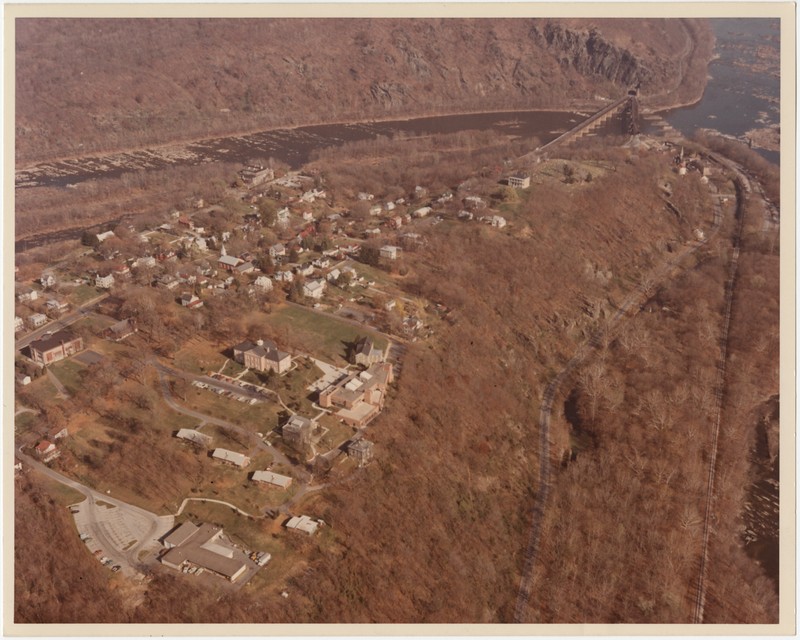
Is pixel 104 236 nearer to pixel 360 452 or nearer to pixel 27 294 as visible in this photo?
pixel 27 294

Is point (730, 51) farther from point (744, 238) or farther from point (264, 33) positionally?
point (744, 238)

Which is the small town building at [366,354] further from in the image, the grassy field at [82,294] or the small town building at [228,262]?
the grassy field at [82,294]

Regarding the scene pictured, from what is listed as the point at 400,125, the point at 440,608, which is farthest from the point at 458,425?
the point at 400,125

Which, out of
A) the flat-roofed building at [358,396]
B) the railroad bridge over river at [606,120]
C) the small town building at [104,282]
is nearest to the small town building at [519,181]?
the railroad bridge over river at [606,120]

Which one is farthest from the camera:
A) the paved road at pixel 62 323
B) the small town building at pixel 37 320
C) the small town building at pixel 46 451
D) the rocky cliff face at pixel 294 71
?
Answer: the rocky cliff face at pixel 294 71

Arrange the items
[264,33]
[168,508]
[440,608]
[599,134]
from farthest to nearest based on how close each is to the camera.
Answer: [264,33] → [599,134] → [168,508] → [440,608]

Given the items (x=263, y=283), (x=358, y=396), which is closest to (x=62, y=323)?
(x=263, y=283)
